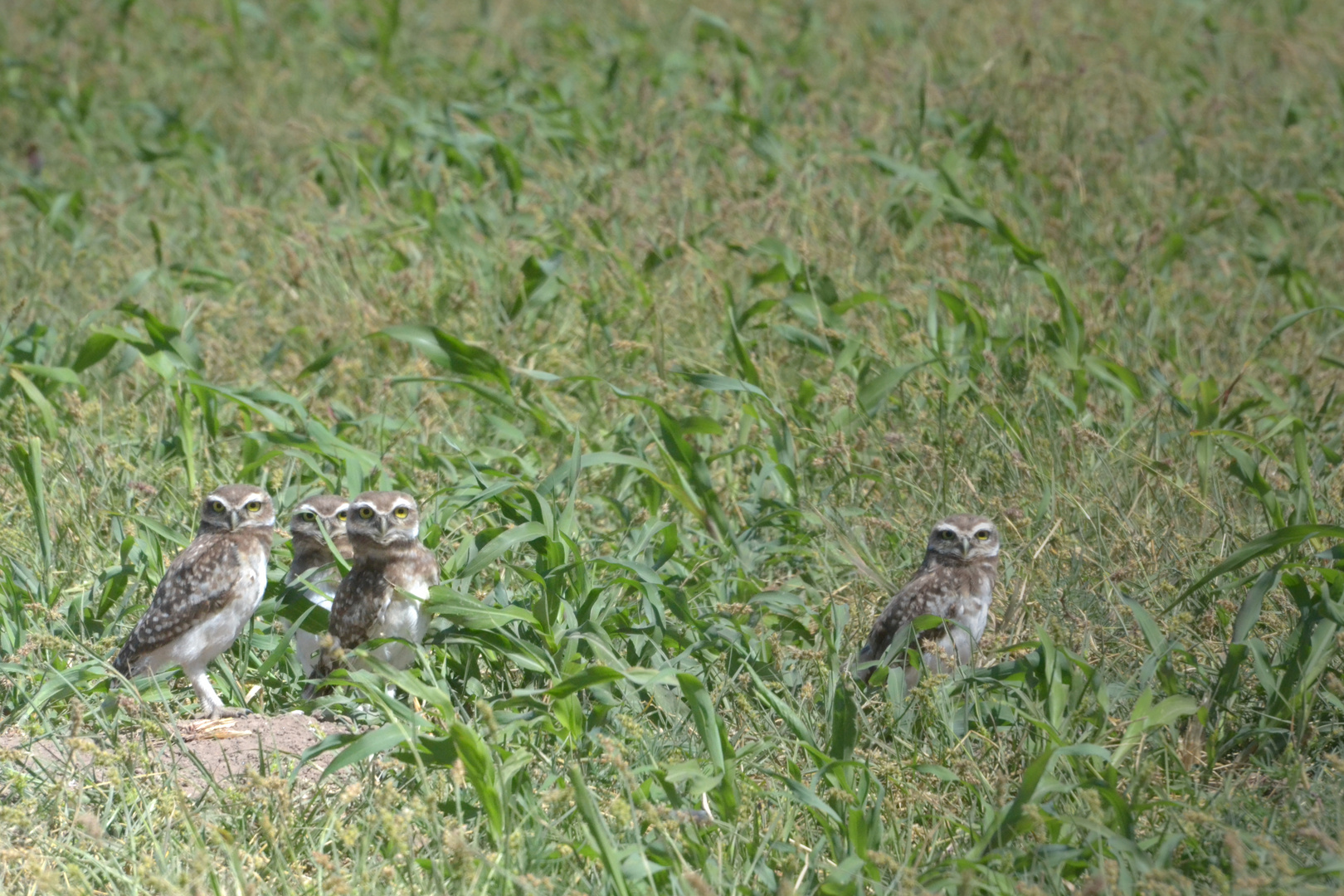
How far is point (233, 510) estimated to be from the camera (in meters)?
5.32

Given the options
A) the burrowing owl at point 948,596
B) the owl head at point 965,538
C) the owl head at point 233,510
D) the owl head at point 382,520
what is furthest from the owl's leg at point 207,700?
the owl head at point 965,538

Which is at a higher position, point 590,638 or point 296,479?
point 590,638

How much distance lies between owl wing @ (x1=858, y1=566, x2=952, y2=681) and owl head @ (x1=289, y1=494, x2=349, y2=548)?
2016mm

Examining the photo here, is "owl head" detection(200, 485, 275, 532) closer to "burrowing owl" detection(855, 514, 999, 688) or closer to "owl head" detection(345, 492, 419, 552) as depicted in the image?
"owl head" detection(345, 492, 419, 552)

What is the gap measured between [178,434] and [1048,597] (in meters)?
3.76

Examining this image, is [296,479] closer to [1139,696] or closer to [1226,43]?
[1139,696]

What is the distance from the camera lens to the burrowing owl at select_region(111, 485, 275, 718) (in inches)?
194

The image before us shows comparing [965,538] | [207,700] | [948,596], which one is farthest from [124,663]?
[965,538]

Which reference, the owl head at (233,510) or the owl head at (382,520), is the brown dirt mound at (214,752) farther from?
the owl head at (233,510)

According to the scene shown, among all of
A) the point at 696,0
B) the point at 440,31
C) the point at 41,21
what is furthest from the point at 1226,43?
the point at 41,21

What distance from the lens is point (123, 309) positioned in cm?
652

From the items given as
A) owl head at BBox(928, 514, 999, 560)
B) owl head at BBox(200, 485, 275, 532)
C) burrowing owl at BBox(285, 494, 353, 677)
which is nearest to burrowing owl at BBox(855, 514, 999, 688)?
owl head at BBox(928, 514, 999, 560)

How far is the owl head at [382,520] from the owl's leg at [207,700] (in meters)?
0.69

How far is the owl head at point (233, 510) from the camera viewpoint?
5320 millimetres
